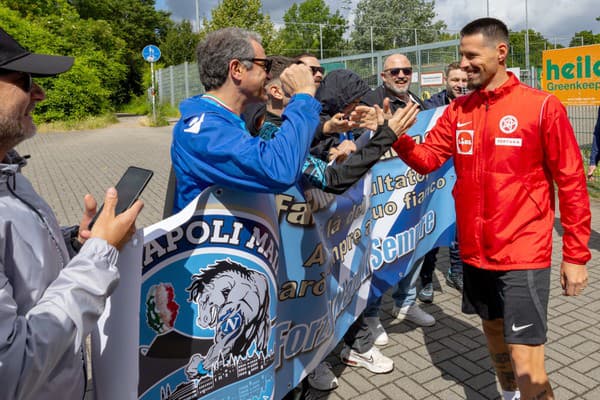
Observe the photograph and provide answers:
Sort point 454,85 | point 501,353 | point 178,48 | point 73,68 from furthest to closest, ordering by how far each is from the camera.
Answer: point 178,48 → point 73,68 → point 454,85 → point 501,353

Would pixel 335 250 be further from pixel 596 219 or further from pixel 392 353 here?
pixel 596 219

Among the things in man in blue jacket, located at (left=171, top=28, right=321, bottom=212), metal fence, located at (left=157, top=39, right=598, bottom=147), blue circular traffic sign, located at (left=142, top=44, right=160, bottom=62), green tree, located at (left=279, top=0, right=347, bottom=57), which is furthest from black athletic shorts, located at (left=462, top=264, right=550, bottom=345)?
green tree, located at (left=279, top=0, right=347, bottom=57)

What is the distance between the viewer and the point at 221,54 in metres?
2.37

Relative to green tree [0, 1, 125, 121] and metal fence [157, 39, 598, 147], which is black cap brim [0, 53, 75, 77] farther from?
green tree [0, 1, 125, 121]

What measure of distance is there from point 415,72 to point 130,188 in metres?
20.2

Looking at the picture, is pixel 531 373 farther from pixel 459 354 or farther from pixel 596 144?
pixel 596 144

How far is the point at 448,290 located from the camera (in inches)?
209

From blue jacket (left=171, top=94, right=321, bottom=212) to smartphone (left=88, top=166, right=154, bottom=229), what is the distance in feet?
0.87

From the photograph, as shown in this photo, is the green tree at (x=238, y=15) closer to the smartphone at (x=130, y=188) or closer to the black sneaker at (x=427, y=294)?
the black sneaker at (x=427, y=294)

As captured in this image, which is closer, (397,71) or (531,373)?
(531,373)

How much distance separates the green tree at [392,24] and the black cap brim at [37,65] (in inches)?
2928

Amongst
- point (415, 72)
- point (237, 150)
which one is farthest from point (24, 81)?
point (415, 72)

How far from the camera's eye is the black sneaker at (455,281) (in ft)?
17.2

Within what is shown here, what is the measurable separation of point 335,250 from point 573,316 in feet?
8.77
